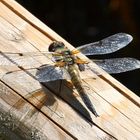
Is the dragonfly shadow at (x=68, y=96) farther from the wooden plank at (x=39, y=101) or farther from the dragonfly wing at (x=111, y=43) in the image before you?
the dragonfly wing at (x=111, y=43)

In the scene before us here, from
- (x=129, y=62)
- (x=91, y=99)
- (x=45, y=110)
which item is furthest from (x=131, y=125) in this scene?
A: (x=129, y=62)

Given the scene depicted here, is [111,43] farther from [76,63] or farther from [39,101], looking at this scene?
[39,101]

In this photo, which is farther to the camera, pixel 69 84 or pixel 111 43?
pixel 111 43

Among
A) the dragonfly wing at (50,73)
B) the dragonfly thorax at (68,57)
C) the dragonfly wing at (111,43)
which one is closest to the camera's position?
the dragonfly wing at (50,73)

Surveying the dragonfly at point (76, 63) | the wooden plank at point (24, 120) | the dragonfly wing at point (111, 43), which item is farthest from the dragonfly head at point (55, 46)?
the dragonfly wing at point (111, 43)

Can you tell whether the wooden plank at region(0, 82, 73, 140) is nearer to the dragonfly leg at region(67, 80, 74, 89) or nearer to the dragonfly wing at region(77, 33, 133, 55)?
the dragonfly leg at region(67, 80, 74, 89)

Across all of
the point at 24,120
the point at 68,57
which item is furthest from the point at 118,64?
the point at 24,120
